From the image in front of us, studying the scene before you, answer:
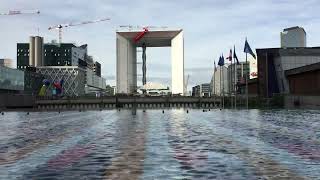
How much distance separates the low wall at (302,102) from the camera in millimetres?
100100

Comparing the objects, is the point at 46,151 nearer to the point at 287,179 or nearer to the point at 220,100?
the point at 287,179

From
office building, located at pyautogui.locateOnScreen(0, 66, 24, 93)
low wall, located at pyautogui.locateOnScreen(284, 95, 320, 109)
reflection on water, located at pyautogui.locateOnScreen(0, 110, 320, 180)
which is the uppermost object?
office building, located at pyautogui.locateOnScreen(0, 66, 24, 93)

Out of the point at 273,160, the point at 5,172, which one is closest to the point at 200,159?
the point at 273,160

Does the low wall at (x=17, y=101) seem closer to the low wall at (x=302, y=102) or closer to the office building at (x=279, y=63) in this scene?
the office building at (x=279, y=63)

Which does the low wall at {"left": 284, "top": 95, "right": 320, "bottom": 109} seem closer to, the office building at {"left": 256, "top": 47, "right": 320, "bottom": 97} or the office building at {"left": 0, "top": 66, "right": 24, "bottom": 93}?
the office building at {"left": 256, "top": 47, "right": 320, "bottom": 97}

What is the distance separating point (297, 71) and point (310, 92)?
1100 centimetres

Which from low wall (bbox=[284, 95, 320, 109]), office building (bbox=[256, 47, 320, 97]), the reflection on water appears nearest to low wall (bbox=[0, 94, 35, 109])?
office building (bbox=[256, 47, 320, 97])

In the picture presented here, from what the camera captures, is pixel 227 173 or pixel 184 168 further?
pixel 184 168

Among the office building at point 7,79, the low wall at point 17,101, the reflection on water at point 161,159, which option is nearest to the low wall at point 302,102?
the reflection on water at point 161,159

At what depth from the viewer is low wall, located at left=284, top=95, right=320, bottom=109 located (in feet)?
328

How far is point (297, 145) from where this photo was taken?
2208cm

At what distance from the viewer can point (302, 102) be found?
109m

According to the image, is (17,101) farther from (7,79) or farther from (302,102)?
(302,102)

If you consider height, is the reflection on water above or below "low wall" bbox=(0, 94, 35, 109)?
below
